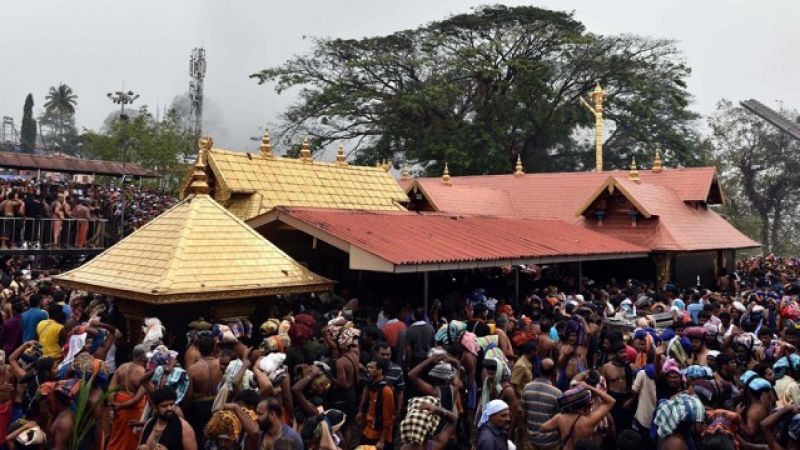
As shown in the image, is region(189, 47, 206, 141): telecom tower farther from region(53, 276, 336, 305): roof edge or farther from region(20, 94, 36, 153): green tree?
region(53, 276, 336, 305): roof edge

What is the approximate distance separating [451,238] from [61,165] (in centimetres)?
1400

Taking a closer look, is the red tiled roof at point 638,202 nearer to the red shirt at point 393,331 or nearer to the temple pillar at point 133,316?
the red shirt at point 393,331

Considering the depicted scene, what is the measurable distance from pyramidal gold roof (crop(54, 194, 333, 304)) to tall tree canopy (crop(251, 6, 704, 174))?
26425mm

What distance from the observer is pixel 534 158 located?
40000mm

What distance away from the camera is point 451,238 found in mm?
12148

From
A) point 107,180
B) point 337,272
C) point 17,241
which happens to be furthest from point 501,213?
point 107,180

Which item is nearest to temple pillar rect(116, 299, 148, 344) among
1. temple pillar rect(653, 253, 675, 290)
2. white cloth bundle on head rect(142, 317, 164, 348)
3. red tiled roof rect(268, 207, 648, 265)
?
white cloth bundle on head rect(142, 317, 164, 348)

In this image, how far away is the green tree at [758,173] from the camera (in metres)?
40.8

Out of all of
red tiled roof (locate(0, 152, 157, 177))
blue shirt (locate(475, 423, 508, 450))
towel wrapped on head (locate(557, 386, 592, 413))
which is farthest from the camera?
red tiled roof (locate(0, 152, 157, 177))

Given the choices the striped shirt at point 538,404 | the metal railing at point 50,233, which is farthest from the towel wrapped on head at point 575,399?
the metal railing at point 50,233

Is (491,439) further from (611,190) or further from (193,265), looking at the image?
(611,190)

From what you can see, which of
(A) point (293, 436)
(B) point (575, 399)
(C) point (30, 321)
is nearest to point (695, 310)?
(B) point (575, 399)

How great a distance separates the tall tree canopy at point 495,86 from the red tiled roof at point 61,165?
53.9 ft

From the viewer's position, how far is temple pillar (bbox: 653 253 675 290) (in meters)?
17.6
